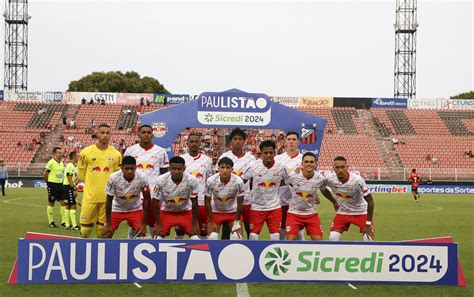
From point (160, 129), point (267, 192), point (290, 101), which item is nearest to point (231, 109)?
point (160, 129)

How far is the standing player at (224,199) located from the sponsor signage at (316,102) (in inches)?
1644

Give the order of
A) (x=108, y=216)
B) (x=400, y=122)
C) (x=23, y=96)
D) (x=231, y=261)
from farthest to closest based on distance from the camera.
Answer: (x=23, y=96) → (x=400, y=122) → (x=108, y=216) → (x=231, y=261)

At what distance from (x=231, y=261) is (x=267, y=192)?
5.81ft

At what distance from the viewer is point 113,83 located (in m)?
68.8

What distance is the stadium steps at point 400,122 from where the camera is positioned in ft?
155

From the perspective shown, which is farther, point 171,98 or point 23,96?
point 23,96

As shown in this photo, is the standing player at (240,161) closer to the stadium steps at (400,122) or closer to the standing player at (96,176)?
the standing player at (96,176)

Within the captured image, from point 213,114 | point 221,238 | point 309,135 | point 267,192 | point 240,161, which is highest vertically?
point 213,114

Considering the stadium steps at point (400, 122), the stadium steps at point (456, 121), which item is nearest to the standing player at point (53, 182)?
the stadium steps at point (400, 122)

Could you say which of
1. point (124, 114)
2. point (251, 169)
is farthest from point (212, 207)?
point (124, 114)

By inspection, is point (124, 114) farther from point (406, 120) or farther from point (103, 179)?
point (103, 179)

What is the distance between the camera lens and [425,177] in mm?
35281

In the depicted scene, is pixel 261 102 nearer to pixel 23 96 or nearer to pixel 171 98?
pixel 171 98

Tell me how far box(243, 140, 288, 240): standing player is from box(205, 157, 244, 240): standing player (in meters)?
0.35
